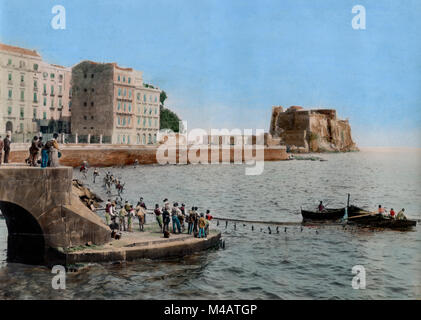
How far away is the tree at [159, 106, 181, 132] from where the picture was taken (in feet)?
310

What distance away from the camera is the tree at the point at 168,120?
94.6 meters

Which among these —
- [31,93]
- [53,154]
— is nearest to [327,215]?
[53,154]

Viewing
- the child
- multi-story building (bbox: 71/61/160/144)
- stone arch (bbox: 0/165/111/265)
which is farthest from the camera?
multi-story building (bbox: 71/61/160/144)

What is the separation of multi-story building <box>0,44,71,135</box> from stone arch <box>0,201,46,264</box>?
141 ft

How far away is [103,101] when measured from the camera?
Answer: 7600cm

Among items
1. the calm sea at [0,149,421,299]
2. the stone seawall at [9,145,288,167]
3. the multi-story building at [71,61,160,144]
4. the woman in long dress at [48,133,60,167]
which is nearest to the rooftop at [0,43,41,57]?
the multi-story building at [71,61,160,144]

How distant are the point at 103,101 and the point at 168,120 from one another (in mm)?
22837

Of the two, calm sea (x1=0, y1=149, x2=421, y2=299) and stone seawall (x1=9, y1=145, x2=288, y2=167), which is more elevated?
stone seawall (x1=9, y1=145, x2=288, y2=167)

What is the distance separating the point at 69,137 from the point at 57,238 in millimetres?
59823

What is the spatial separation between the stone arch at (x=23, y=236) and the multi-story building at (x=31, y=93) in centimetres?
4302

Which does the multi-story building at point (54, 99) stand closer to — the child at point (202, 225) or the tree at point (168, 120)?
the tree at point (168, 120)

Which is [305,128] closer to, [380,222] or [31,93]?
[31,93]

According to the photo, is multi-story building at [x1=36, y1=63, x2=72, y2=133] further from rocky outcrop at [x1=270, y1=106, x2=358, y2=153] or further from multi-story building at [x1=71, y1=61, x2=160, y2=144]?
rocky outcrop at [x1=270, y1=106, x2=358, y2=153]

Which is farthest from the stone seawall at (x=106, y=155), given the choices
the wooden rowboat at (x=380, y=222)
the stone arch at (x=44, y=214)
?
the wooden rowboat at (x=380, y=222)
